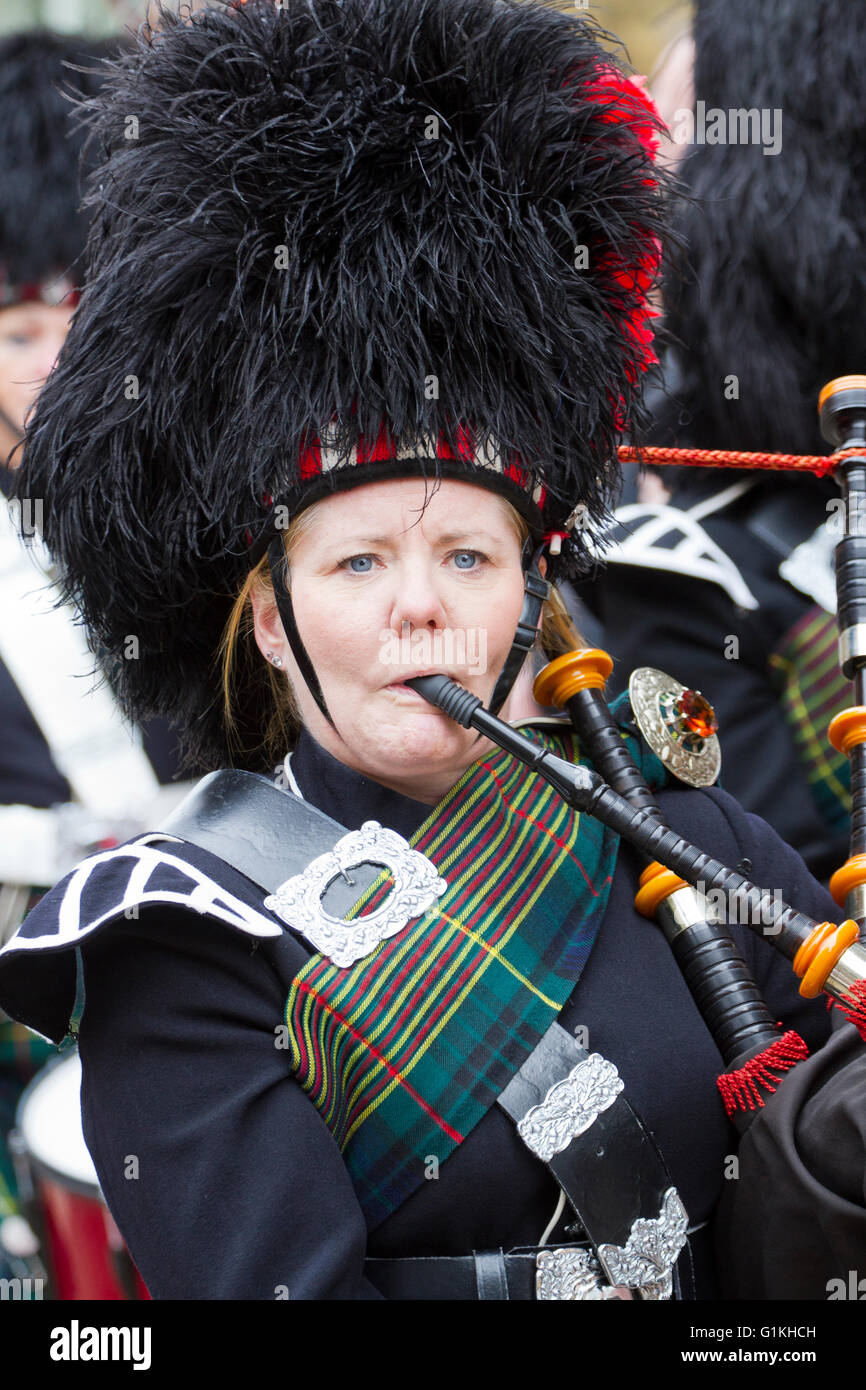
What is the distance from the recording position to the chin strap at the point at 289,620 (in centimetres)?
205

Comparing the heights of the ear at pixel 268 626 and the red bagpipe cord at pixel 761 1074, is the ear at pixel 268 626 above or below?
above

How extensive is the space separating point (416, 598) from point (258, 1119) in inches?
24.5

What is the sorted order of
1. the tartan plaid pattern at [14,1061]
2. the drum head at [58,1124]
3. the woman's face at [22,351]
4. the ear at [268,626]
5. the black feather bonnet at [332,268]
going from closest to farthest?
the black feather bonnet at [332,268], the ear at [268,626], the drum head at [58,1124], the tartan plaid pattern at [14,1061], the woman's face at [22,351]

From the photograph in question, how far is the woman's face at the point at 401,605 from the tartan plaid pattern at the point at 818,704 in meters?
1.01

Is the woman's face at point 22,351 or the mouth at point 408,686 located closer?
the mouth at point 408,686

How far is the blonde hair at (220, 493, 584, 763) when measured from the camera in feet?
7.07

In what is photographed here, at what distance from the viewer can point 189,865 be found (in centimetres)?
194

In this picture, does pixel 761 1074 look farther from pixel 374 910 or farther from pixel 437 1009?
pixel 374 910

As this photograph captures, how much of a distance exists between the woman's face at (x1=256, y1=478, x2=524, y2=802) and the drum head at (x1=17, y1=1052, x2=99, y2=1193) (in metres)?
1.08

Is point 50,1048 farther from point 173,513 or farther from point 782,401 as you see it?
point 782,401

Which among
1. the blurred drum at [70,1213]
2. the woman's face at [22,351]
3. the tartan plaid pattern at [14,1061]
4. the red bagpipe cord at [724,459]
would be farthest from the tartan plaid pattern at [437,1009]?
Answer: the woman's face at [22,351]

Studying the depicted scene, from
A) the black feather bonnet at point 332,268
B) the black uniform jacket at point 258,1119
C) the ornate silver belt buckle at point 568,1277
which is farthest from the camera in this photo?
the black feather bonnet at point 332,268

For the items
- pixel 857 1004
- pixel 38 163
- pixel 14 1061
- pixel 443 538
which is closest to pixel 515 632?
pixel 443 538

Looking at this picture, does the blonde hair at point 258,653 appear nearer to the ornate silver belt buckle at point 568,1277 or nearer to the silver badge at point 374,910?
the silver badge at point 374,910
